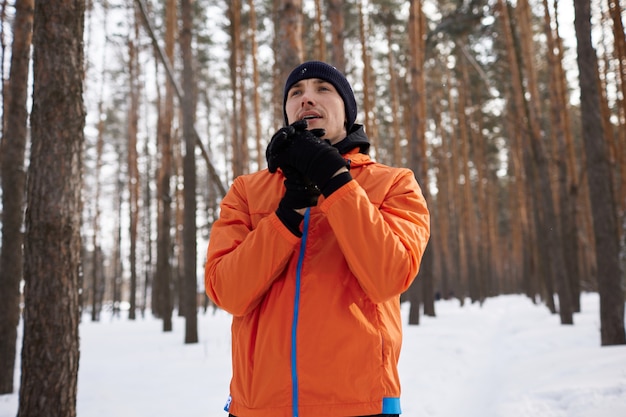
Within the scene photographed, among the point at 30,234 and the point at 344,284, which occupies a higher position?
the point at 30,234

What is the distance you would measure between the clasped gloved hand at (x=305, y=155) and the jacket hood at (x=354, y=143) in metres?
0.25

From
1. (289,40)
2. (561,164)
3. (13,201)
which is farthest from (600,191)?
(13,201)

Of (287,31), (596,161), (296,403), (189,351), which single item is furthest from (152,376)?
(596,161)

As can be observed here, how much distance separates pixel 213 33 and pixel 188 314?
43.8 ft

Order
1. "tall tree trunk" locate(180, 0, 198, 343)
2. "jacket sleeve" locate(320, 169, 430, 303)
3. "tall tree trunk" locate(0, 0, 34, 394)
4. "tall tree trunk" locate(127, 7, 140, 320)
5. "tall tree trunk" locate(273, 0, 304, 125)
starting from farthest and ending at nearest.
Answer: "tall tree trunk" locate(127, 7, 140, 320), "tall tree trunk" locate(180, 0, 198, 343), "tall tree trunk" locate(273, 0, 304, 125), "tall tree trunk" locate(0, 0, 34, 394), "jacket sleeve" locate(320, 169, 430, 303)

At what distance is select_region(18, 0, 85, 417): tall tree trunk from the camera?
3168 mm

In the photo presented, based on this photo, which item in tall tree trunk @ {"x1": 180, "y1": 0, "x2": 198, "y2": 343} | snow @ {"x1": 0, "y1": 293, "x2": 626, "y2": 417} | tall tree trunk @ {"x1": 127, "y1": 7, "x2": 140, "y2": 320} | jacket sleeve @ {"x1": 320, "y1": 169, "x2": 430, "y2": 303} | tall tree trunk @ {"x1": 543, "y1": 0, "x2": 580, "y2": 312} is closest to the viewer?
jacket sleeve @ {"x1": 320, "y1": 169, "x2": 430, "y2": 303}

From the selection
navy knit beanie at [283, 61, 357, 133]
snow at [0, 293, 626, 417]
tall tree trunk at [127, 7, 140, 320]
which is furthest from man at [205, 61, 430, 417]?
tall tree trunk at [127, 7, 140, 320]

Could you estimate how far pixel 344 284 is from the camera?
1462 mm

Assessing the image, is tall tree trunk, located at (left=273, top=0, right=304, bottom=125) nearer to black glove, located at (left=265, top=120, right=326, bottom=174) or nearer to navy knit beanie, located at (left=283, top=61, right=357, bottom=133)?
navy knit beanie, located at (left=283, top=61, right=357, bottom=133)

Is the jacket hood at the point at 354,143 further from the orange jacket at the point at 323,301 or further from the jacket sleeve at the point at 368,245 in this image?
the jacket sleeve at the point at 368,245

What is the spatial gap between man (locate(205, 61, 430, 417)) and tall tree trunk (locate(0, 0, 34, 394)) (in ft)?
15.4

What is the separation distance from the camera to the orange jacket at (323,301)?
1.35 meters

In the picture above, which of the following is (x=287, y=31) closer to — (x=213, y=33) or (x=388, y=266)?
(x=388, y=266)
